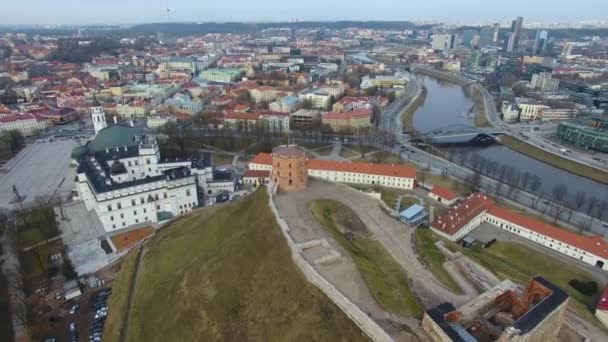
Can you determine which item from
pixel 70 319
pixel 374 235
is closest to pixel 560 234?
pixel 374 235

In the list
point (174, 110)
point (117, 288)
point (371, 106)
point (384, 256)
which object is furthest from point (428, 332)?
point (174, 110)

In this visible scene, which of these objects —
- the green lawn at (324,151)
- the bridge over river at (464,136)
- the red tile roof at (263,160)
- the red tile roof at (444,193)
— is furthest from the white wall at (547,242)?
the bridge over river at (464,136)

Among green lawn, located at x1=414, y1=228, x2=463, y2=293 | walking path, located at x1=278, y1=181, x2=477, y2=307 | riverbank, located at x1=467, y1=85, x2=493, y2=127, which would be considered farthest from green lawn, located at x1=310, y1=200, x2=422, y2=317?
riverbank, located at x1=467, y1=85, x2=493, y2=127

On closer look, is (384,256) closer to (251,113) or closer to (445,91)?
(251,113)

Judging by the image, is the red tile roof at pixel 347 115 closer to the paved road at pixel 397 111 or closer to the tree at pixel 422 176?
the paved road at pixel 397 111

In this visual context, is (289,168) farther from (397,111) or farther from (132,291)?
(397,111)

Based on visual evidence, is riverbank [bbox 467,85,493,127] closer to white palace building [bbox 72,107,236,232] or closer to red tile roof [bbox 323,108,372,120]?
red tile roof [bbox 323,108,372,120]
